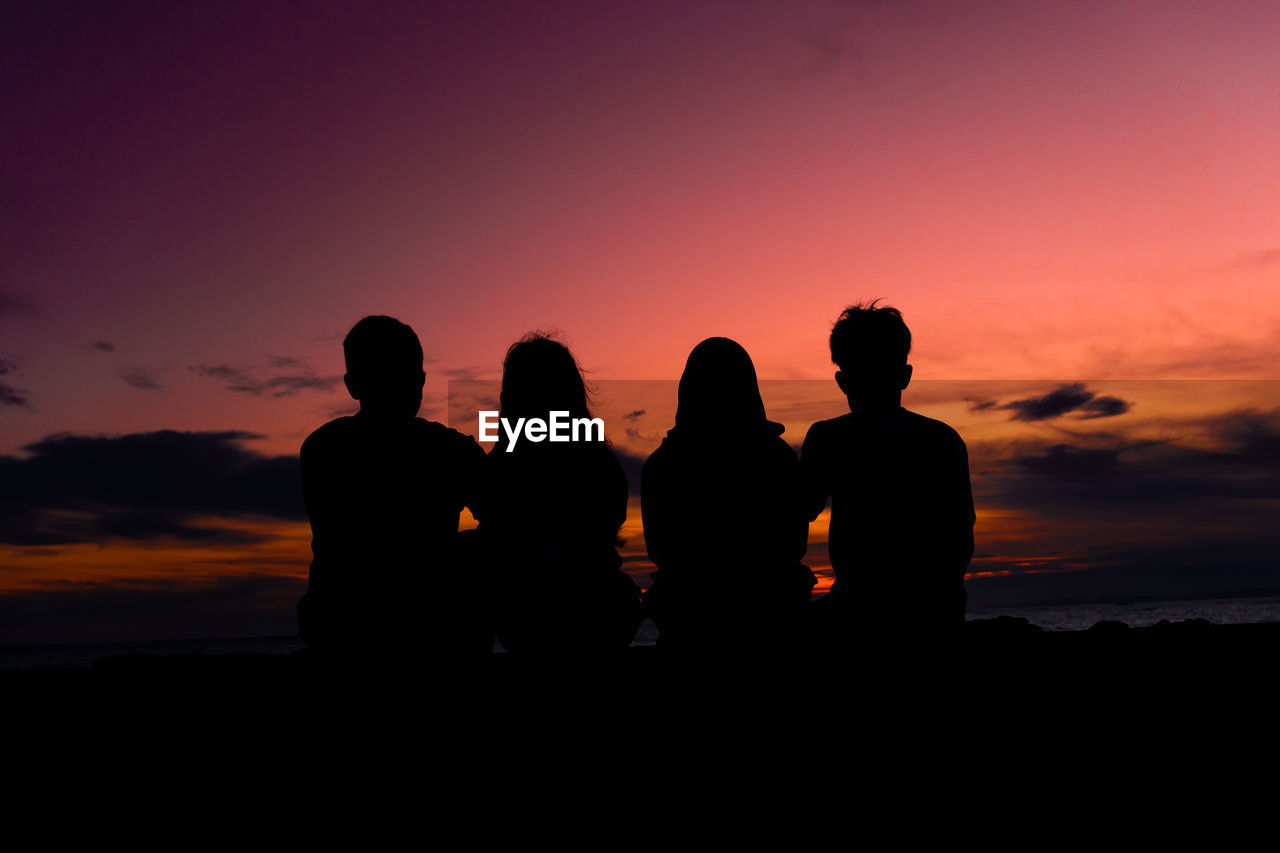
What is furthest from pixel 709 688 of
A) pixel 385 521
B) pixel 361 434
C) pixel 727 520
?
pixel 361 434

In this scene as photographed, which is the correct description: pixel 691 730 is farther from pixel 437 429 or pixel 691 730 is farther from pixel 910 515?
pixel 437 429

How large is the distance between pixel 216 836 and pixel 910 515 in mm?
2699

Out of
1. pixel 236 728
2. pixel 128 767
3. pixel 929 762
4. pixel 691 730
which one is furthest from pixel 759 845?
pixel 128 767

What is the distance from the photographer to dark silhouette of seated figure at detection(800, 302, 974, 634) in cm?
352

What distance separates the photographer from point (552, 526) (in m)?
3.68

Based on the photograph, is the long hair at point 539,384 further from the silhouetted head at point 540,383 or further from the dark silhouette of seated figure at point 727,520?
the dark silhouette of seated figure at point 727,520

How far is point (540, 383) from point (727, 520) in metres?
1.01

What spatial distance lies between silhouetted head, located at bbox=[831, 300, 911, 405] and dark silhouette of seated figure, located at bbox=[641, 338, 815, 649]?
1.32 ft

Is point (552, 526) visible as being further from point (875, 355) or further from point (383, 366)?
point (875, 355)

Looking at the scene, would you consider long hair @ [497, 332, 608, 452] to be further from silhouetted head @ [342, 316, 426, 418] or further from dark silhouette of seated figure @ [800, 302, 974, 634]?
dark silhouette of seated figure @ [800, 302, 974, 634]

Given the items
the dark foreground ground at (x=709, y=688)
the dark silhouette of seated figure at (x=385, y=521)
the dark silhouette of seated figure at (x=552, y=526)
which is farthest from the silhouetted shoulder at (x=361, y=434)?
the dark foreground ground at (x=709, y=688)

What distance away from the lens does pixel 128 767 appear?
2.77m

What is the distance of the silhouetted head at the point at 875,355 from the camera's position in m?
3.72

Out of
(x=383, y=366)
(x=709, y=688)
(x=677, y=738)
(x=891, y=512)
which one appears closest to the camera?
(x=677, y=738)
